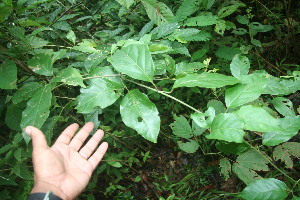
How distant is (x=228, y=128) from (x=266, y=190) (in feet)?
1.43

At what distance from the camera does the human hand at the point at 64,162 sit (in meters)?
1.30

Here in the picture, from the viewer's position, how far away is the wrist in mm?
1219

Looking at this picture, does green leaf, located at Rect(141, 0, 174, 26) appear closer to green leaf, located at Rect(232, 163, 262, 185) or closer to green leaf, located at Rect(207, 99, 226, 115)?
green leaf, located at Rect(207, 99, 226, 115)

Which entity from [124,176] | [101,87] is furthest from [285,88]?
[124,176]

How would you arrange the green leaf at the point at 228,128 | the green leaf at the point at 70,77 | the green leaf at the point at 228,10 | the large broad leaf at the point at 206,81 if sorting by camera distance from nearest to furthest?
the green leaf at the point at 228,128 < the large broad leaf at the point at 206,81 < the green leaf at the point at 70,77 < the green leaf at the point at 228,10

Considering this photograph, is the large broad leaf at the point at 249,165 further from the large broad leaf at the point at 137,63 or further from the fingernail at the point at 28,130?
the fingernail at the point at 28,130

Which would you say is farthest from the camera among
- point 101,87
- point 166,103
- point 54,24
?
point 166,103

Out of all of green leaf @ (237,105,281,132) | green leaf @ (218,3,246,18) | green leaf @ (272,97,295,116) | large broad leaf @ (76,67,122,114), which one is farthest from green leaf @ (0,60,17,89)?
green leaf @ (218,3,246,18)

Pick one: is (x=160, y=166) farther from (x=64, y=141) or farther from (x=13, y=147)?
(x=13, y=147)

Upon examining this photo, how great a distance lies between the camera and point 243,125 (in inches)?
30.4

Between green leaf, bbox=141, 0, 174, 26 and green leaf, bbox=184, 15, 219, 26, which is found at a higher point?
green leaf, bbox=141, 0, 174, 26

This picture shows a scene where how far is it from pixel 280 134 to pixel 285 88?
277mm

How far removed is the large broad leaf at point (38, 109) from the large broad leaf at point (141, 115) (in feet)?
1.28

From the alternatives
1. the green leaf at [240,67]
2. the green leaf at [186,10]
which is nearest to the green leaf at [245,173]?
the green leaf at [240,67]
